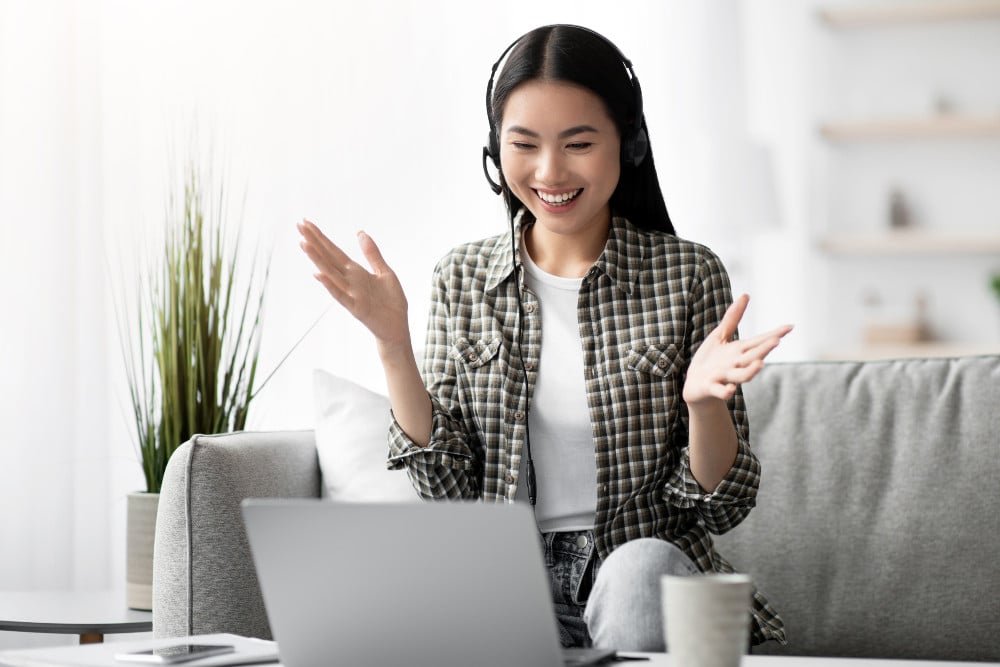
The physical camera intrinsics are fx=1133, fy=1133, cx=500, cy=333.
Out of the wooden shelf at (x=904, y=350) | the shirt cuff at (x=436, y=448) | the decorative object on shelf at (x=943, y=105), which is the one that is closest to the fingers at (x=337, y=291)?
the shirt cuff at (x=436, y=448)

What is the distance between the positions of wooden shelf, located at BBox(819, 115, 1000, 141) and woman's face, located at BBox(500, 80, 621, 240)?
295 cm

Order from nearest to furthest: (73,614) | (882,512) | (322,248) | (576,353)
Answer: (322,248), (576,353), (882,512), (73,614)

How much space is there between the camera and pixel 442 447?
1.45 m

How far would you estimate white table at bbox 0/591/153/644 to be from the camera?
1711 mm

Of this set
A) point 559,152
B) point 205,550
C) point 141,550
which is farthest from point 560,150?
point 141,550

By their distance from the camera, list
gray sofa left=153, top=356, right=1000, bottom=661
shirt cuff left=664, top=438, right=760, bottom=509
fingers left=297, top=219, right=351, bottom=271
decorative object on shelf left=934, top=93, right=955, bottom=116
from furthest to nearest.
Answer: decorative object on shelf left=934, top=93, right=955, bottom=116, gray sofa left=153, top=356, right=1000, bottom=661, shirt cuff left=664, top=438, right=760, bottom=509, fingers left=297, top=219, right=351, bottom=271

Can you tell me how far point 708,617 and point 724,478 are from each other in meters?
0.63

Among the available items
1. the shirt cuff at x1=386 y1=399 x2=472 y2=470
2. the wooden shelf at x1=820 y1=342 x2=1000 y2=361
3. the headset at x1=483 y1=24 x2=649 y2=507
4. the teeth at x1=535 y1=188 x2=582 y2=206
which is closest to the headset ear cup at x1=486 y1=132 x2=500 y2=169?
the headset at x1=483 y1=24 x2=649 y2=507

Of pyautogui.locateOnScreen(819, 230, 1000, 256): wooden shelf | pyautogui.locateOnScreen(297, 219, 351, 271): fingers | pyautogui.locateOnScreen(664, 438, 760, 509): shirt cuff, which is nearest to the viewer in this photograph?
pyautogui.locateOnScreen(297, 219, 351, 271): fingers

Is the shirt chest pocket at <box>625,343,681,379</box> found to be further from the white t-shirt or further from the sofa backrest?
the sofa backrest

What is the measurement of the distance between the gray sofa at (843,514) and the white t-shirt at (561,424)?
0.44 meters

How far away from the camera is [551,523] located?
1.44 meters

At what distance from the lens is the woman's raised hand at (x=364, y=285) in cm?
125

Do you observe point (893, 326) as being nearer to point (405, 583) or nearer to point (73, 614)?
point (73, 614)
